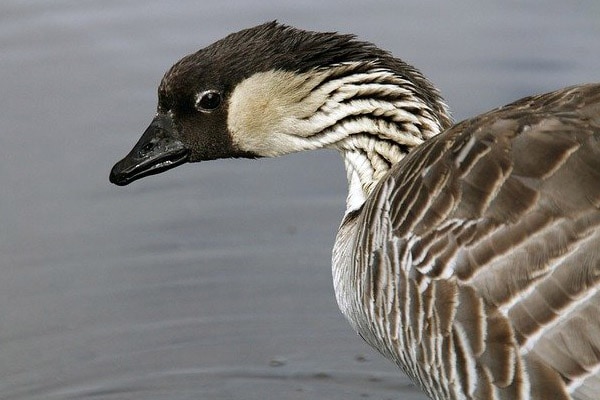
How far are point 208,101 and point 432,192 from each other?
1.31 meters

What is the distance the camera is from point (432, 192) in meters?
4.58

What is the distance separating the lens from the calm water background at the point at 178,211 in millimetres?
6570

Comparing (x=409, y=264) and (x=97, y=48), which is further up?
(x=97, y=48)

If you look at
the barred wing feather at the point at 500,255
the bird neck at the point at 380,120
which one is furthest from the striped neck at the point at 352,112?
the barred wing feather at the point at 500,255

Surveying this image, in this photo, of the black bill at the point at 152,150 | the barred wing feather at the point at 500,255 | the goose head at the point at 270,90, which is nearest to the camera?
the barred wing feather at the point at 500,255

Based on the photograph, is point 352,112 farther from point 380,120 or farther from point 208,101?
point 208,101

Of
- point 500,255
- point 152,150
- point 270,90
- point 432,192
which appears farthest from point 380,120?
point 500,255

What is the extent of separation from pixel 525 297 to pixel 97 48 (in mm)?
4868

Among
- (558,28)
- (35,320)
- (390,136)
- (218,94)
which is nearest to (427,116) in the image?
(390,136)

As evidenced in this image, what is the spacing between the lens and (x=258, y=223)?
7320 mm

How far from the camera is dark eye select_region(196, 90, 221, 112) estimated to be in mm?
5426

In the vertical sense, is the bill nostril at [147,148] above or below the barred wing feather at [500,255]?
above

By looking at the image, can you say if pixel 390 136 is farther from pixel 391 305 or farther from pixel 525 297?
pixel 525 297

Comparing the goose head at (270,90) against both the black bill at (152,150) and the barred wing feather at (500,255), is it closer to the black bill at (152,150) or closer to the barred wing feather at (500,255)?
the black bill at (152,150)
